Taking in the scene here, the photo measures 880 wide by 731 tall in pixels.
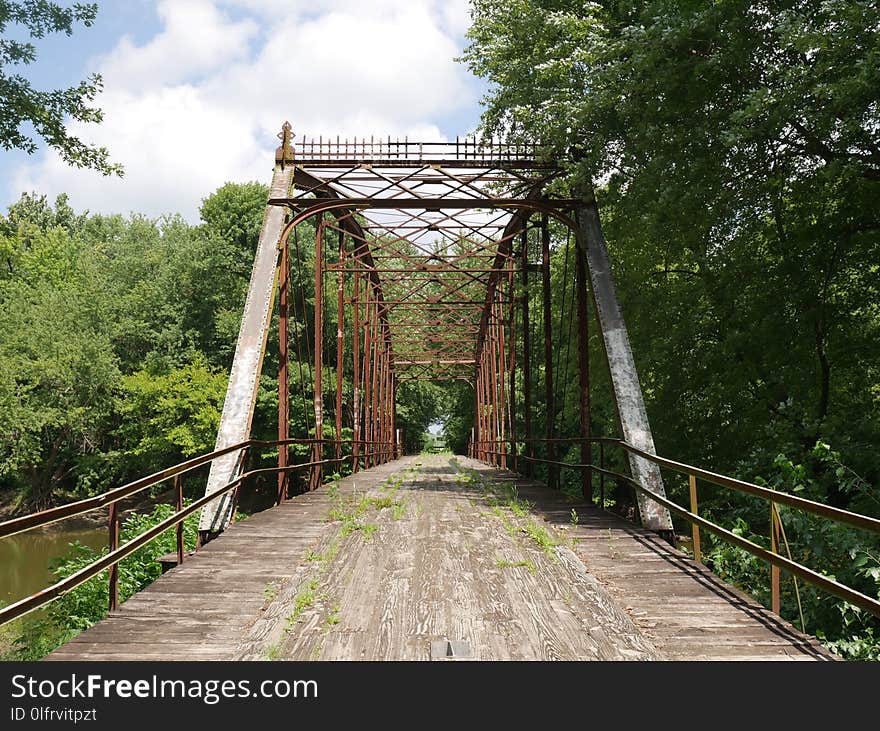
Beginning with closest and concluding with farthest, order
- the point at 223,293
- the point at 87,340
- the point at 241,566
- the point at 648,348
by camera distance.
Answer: the point at 241,566, the point at 648,348, the point at 87,340, the point at 223,293

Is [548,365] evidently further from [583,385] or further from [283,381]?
[283,381]

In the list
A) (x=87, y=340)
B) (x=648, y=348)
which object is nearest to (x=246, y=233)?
(x=87, y=340)

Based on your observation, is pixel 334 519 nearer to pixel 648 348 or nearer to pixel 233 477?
pixel 233 477

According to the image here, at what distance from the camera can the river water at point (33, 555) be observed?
65.2 ft

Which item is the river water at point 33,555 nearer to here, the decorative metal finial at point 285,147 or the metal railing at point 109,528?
the decorative metal finial at point 285,147

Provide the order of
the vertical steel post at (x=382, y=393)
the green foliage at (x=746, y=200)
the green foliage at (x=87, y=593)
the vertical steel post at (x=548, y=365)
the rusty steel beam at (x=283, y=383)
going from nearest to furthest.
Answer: the green foliage at (x=746, y=200) < the green foliage at (x=87, y=593) < the rusty steel beam at (x=283, y=383) < the vertical steel post at (x=548, y=365) < the vertical steel post at (x=382, y=393)

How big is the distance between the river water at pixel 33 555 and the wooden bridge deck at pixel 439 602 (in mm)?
14032

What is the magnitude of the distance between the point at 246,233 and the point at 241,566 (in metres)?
33.6

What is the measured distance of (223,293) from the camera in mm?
36312

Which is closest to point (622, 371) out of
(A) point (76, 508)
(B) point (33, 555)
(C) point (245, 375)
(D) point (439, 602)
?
(C) point (245, 375)

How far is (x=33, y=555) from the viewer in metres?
24.5

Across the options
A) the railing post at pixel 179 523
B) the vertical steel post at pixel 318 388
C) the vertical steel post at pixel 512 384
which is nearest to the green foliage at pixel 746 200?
the railing post at pixel 179 523

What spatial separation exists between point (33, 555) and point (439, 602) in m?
24.5

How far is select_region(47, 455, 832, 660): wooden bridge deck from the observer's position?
3.76m
